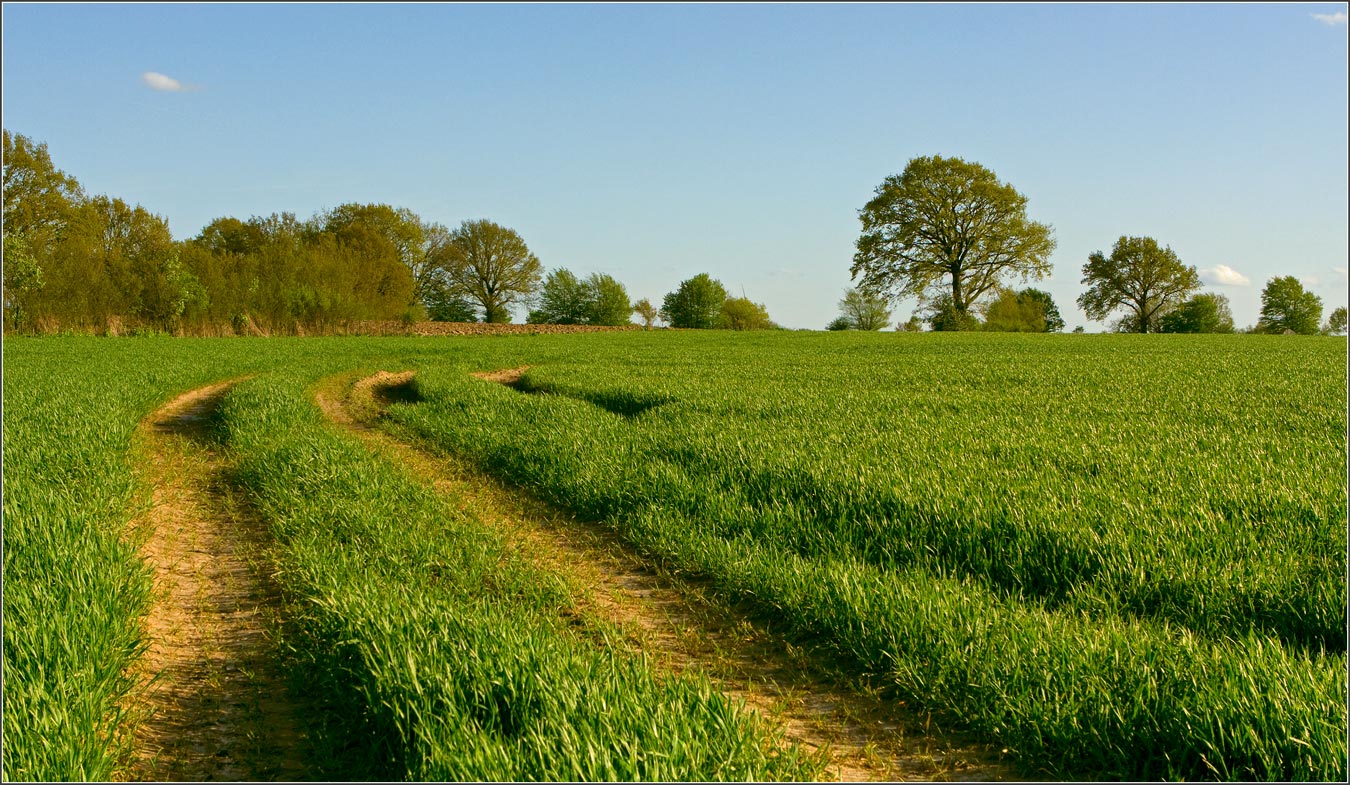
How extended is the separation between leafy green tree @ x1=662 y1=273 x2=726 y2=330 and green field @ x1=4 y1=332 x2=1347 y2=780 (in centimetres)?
7483

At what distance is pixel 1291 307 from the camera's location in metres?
73.8

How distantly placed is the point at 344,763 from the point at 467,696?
0.55 m

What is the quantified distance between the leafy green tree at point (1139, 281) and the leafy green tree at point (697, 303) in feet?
117

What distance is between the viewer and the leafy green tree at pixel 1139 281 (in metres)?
72.1

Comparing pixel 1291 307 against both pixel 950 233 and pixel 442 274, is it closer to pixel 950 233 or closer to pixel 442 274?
pixel 950 233

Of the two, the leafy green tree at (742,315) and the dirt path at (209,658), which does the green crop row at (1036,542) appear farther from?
the leafy green tree at (742,315)

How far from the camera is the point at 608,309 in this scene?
8200 cm

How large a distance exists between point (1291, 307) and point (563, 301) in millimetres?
68334

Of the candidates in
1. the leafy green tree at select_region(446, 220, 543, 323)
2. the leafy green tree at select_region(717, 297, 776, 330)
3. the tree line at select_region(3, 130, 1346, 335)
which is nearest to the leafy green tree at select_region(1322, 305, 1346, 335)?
the tree line at select_region(3, 130, 1346, 335)

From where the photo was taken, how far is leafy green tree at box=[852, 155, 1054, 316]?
61906 millimetres

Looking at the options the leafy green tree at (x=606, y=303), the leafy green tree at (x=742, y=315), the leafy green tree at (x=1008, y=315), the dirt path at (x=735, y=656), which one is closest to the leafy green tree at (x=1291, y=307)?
the leafy green tree at (x=1008, y=315)

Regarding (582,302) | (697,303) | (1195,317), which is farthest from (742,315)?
(1195,317)

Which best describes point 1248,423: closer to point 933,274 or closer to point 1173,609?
point 1173,609

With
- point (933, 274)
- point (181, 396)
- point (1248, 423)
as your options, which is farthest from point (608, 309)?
point (1248, 423)
